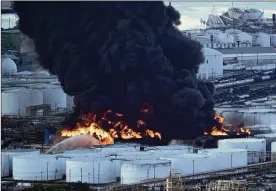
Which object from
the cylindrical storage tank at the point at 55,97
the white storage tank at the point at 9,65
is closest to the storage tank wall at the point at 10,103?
the cylindrical storage tank at the point at 55,97

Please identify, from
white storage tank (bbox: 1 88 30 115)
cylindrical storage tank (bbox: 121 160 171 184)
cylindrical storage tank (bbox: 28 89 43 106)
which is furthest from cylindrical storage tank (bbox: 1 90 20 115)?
cylindrical storage tank (bbox: 121 160 171 184)

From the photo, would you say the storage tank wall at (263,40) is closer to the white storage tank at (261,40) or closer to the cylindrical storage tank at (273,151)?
the white storage tank at (261,40)

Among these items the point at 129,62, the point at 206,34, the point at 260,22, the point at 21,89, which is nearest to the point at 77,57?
the point at 129,62

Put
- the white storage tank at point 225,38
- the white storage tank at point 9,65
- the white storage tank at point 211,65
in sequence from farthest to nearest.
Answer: the white storage tank at point 225,38 → the white storage tank at point 211,65 → the white storage tank at point 9,65

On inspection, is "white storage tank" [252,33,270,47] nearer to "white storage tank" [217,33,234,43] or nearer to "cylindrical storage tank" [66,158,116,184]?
"white storage tank" [217,33,234,43]

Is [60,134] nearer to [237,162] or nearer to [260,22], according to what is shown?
[237,162]

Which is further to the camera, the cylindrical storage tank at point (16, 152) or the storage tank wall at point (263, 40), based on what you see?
the storage tank wall at point (263, 40)
